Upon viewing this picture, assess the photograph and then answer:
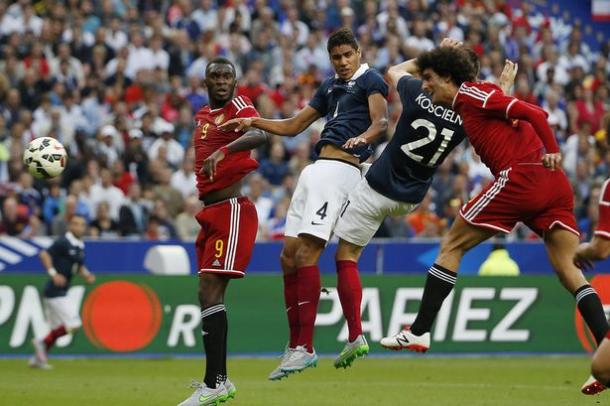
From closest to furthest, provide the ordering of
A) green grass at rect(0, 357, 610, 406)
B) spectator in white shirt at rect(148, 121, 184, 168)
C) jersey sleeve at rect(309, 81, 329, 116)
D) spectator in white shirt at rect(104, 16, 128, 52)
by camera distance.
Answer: jersey sleeve at rect(309, 81, 329, 116) → green grass at rect(0, 357, 610, 406) → spectator in white shirt at rect(148, 121, 184, 168) → spectator in white shirt at rect(104, 16, 128, 52)

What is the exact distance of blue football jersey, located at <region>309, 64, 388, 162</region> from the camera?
1180cm

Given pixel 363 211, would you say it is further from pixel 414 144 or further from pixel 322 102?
pixel 322 102

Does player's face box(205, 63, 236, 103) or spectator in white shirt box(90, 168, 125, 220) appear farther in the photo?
spectator in white shirt box(90, 168, 125, 220)

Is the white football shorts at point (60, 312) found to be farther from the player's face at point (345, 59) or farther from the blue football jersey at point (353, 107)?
the player's face at point (345, 59)

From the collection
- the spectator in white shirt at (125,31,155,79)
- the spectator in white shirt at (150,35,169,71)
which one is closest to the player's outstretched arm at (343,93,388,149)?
the spectator in white shirt at (125,31,155,79)

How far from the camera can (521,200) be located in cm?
1091

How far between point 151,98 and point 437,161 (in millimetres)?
12953

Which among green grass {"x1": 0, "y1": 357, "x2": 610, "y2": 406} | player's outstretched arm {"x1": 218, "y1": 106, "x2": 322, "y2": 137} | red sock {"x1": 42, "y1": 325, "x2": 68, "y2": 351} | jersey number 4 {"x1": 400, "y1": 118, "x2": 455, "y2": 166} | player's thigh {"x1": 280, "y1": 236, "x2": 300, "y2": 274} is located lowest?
green grass {"x1": 0, "y1": 357, "x2": 610, "y2": 406}

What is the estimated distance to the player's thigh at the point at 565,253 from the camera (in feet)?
36.3

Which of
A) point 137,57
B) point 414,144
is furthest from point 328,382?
point 137,57

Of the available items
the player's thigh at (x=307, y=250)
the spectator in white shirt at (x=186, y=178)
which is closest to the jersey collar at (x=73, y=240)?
the spectator in white shirt at (x=186, y=178)

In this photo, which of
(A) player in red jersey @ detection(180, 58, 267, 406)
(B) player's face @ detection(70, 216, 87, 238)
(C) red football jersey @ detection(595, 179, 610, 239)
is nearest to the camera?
(C) red football jersey @ detection(595, 179, 610, 239)

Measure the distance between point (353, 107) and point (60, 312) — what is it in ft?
24.9

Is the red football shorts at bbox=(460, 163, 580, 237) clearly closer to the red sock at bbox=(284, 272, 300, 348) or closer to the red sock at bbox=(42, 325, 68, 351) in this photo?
the red sock at bbox=(284, 272, 300, 348)
